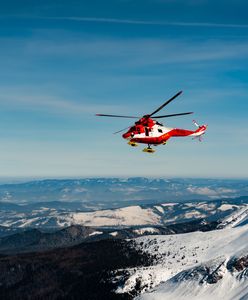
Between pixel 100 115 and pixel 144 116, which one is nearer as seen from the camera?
pixel 100 115

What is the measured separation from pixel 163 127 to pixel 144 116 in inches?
292

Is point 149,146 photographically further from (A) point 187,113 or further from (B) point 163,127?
(A) point 187,113

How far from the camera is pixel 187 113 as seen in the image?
106 meters

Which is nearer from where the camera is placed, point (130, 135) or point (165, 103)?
point (165, 103)

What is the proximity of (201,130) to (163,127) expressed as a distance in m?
20.5

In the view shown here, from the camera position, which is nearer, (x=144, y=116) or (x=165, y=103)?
(x=165, y=103)

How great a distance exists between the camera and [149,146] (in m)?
128

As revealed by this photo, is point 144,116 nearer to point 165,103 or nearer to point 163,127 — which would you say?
point 163,127

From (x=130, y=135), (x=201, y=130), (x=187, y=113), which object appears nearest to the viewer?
(x=187, y=113)

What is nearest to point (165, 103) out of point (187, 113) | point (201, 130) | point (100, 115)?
point (187, 113)

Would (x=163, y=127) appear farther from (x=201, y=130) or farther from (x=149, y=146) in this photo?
(x=201, y=130)

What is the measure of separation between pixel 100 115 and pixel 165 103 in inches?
567

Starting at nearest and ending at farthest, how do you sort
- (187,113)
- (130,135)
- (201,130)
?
1. (187,113)
2. (130,135)
3. (201,130)

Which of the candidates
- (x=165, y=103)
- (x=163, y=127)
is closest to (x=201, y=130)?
(x=163, y=127)
